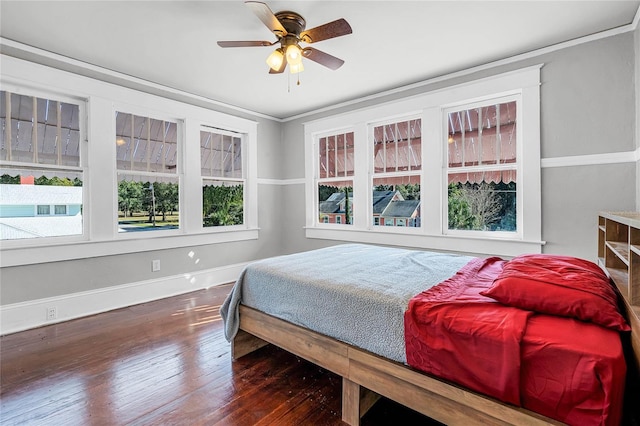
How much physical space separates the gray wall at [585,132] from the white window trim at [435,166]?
96 mm

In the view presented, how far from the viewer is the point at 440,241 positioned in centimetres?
350

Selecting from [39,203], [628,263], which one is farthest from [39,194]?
[628,263]

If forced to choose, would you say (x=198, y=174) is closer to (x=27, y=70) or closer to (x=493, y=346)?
(x=27, y=70)

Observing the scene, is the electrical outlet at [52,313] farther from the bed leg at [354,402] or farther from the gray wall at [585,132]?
the gray wall at [585,132]

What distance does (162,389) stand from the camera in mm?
1908

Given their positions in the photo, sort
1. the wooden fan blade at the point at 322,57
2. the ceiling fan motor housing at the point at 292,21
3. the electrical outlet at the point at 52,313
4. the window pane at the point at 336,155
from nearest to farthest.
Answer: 1. the ceiling fan motor housing at the point at 292,21
2. the wooden fan blade at the point at 322,57
3. the electrical outlet at the point at 52,313
4. the window pane at the point at 336,155

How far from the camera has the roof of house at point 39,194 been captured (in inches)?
111

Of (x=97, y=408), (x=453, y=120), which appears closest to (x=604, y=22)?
(x=453, y=120)

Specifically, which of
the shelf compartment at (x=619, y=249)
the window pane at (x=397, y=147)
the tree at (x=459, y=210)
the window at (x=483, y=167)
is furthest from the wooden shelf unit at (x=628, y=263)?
the window pane at (x=397, y=147)

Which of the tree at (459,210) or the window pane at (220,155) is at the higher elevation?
the window pane at (220,155)

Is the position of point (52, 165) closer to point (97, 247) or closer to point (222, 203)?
point (97, 247)

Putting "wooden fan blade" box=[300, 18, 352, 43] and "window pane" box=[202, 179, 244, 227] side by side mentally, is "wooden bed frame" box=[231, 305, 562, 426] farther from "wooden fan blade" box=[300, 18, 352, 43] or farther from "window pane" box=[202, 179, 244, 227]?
"window pane" box=[202, 179, 244, 227]

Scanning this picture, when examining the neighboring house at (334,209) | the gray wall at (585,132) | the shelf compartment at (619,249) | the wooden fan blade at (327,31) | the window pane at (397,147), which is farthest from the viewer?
the neighboring house at (334,209)

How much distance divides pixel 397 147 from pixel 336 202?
126 centimetres
